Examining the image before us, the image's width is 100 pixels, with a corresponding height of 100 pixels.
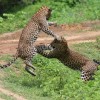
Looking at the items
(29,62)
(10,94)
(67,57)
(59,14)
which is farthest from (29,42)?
(59,14)

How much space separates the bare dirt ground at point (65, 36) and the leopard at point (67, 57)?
10.6 feet

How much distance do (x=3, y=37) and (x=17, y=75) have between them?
15.9ft

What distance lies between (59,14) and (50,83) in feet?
29.8

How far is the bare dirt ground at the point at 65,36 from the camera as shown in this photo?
18341 millimetres

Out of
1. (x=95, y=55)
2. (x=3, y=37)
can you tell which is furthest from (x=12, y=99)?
(x=3, y=37)

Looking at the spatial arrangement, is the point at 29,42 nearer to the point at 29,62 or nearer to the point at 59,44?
the point at 29,62

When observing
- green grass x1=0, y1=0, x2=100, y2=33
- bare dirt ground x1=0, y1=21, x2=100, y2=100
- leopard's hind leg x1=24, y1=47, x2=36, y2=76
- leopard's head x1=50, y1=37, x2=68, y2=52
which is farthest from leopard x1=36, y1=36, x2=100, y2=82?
green grass x1=0, y1=0, x2=100, y2=33

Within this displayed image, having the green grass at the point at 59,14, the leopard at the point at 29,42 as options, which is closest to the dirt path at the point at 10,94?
the leopard at the point at 29,42

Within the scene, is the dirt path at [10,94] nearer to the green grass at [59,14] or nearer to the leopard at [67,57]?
the leopard at [67,57]

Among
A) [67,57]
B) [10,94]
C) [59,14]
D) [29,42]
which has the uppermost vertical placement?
[29,42]

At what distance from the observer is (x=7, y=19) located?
21.4m

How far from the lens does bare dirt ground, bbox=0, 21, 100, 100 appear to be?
18.3 m

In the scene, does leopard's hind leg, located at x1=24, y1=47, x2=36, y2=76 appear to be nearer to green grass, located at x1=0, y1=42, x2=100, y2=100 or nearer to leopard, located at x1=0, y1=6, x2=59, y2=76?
leopard, located at x1=0, y1=6, x2=59, y2=76

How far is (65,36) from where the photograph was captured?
20.1 metres
